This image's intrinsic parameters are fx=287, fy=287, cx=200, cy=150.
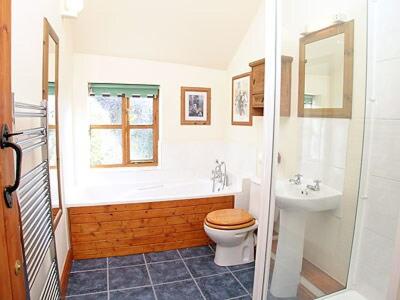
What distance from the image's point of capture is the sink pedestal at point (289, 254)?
186 centimetres

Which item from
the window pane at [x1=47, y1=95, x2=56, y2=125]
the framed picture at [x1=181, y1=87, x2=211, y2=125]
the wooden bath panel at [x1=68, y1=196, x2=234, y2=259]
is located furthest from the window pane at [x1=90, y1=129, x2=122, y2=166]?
the window pane at [x1=47, y1=95, x2=56, y2=125]

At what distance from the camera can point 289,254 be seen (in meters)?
1.92

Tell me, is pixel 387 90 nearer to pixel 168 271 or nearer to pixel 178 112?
pixel 168 271

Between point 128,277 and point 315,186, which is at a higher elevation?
point 315,186

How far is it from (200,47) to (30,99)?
251cm

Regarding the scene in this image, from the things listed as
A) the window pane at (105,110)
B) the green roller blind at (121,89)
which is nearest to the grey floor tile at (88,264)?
the window pane at (105,110)

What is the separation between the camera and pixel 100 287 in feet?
7.62

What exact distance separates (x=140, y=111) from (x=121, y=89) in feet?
1.24

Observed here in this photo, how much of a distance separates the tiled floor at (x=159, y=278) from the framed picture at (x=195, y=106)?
177cm

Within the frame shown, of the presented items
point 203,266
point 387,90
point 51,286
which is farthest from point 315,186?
point 51,286

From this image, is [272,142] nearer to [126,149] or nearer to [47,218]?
[47,218]

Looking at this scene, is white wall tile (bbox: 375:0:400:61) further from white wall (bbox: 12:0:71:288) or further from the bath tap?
the bath tap

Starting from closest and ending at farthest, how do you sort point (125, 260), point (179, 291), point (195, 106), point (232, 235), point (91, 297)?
point (91, 297) → point (179, 291) → point (232, 235) → point (125, 260) → point (195, 106)

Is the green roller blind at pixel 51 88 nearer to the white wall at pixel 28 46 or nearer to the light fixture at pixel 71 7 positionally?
the white wall at pixel 28 46
